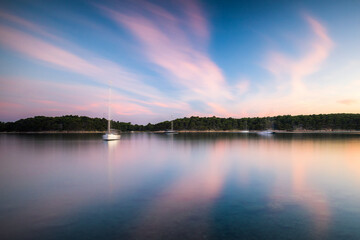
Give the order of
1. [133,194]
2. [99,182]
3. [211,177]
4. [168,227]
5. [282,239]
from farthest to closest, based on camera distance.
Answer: [211,177], [99,182], [133,194], [168,227], [282,239]

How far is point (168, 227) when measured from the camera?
352 inches

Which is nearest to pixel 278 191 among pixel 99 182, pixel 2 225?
pixel 99 182

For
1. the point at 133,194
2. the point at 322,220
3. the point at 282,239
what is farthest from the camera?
the point at 133,194

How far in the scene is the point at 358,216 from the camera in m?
10.4

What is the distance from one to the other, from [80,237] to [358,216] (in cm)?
1262

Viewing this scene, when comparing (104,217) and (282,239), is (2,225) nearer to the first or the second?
(104,217)

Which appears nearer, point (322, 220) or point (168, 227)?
point (168, 227)

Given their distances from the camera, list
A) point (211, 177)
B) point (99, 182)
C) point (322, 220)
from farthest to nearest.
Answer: point (211, 177), point (99, 182), point (322, 220)

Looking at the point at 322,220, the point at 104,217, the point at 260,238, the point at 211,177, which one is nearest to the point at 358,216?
the point at 322,220

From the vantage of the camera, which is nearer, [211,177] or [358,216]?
[358,216]

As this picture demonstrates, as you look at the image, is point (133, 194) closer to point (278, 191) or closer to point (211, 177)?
point (211, 177)

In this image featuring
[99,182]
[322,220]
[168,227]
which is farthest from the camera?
[99,182]

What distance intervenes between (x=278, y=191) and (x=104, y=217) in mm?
11424

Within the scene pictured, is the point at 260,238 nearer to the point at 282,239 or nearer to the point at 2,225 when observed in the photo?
the point at 282,239
